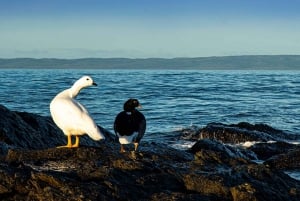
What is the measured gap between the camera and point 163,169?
7625 mm

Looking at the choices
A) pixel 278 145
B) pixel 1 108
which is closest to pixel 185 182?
pixel 1 108

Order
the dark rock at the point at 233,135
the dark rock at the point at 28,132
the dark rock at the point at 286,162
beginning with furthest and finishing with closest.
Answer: the dark rock at the point at 233,135
the dark rock at the point at 286,162
the dark rock at the point at 28,132

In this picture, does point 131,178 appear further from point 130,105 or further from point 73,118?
point 130,105

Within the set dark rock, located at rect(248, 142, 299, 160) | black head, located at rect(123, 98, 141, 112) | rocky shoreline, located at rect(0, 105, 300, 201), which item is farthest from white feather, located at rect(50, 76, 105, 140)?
dark rock, located at rect(248, 142, 299, 160)

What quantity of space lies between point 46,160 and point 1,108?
5566 millimetres

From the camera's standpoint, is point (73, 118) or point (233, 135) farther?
point (233, 135)

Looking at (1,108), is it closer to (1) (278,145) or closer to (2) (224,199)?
(2) (224,199)

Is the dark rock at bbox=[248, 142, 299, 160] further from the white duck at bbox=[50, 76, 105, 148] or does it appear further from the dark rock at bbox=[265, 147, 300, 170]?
the white duck at bbox=[50, 76, 105, 148]

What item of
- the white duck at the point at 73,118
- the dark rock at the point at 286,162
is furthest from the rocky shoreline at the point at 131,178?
the dark rock at the point at 286,162

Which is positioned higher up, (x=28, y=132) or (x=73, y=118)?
(x=73, y=118)

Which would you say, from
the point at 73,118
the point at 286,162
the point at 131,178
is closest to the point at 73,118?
the point at 73,118

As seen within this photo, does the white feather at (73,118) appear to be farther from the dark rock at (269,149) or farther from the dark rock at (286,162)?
the dark rock at (269,149)

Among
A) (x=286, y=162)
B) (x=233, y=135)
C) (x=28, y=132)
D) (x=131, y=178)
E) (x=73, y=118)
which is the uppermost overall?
(x=73, y=118)

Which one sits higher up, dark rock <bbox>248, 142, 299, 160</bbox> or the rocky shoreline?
the rocky shoreline
